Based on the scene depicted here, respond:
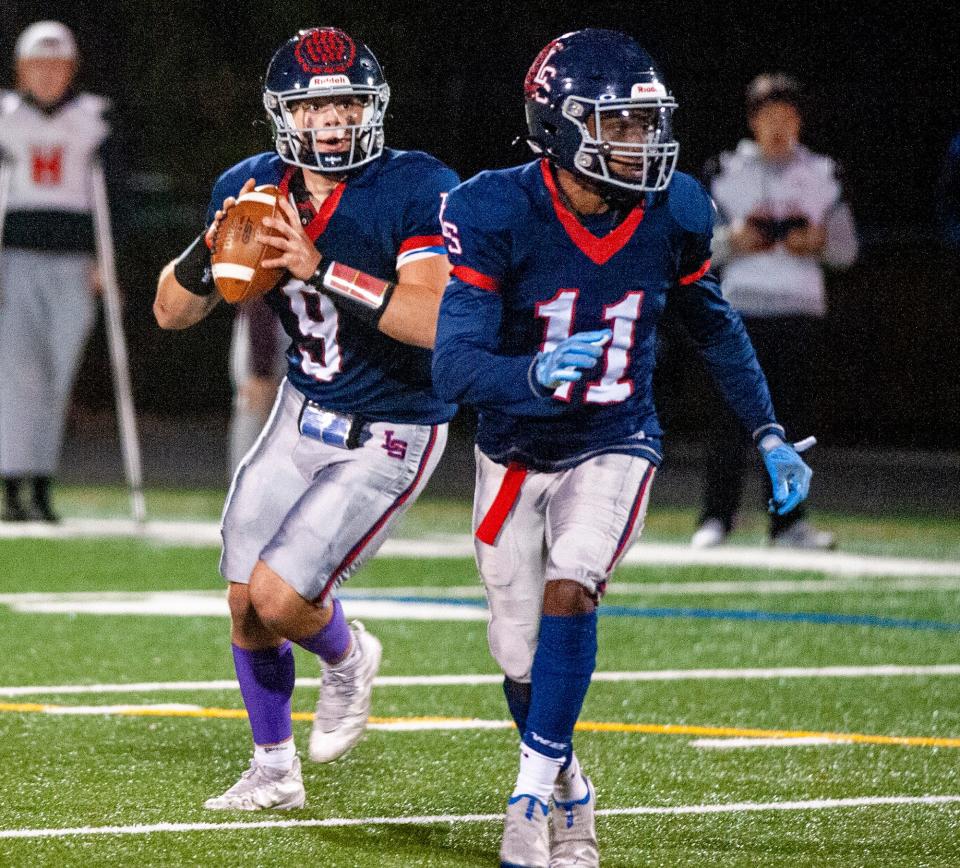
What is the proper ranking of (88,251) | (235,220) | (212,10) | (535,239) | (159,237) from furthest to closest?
(159,237) → (212,10) → (88,251) → (235,220) → (535,239)

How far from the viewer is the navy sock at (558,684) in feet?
14.2

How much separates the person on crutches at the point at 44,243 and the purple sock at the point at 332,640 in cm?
558

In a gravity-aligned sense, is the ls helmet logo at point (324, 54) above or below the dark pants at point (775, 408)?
above

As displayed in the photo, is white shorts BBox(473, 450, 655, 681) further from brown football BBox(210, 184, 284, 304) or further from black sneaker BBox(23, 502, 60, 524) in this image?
black sneaker BBox(23, 502, 60, 524)

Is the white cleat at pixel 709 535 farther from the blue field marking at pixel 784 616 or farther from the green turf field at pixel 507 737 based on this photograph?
the blue field marking at pixel 784 616

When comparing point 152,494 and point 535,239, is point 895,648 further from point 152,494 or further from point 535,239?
point 152,494

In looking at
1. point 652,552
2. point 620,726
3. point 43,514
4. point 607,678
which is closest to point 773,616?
point 607,678

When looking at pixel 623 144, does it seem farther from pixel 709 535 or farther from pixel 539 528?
pixel 709 535

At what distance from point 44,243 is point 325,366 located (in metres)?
5.87

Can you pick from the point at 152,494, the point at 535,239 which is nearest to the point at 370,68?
the point at 535,239

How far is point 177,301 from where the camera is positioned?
5.15 m

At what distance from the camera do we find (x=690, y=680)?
263 inches

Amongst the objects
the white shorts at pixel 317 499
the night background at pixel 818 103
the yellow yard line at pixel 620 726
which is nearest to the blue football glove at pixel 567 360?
the white shorts at pixel 317 499

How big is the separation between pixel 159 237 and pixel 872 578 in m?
11.7
